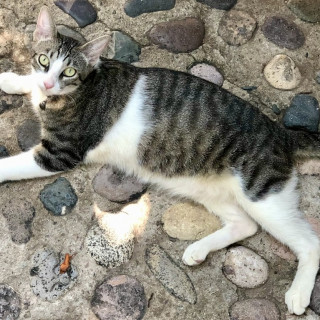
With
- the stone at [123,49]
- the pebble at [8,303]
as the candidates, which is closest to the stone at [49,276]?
the pebble at [8,303]

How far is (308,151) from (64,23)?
145 cm

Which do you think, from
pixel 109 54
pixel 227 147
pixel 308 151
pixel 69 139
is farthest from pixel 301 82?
pixel 69 139

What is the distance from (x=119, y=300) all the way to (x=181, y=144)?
0.76 meters

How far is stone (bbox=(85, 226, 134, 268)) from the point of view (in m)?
2.35

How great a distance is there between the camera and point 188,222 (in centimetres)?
251

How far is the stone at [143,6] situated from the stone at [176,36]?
0.35 ft

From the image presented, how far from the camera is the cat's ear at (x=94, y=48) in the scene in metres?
2.31

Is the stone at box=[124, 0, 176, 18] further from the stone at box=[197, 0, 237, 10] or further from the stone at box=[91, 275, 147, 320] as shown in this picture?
the stone at box=[91, 275, 147, 320]

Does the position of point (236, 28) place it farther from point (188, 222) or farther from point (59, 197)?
point (59, 197)

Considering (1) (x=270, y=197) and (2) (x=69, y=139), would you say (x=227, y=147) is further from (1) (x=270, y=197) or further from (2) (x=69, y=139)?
(2) (x=69, y=139)

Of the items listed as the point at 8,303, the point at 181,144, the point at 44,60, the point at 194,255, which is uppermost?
the point at 44,60

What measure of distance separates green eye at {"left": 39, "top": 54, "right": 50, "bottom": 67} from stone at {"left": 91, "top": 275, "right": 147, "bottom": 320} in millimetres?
984

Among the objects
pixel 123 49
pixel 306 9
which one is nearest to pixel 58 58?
pixel 123 49

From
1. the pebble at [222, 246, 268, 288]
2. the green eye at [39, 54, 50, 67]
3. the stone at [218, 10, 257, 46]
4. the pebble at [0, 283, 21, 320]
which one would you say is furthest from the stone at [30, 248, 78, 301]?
the stone at [218, 10, 257, 46]
